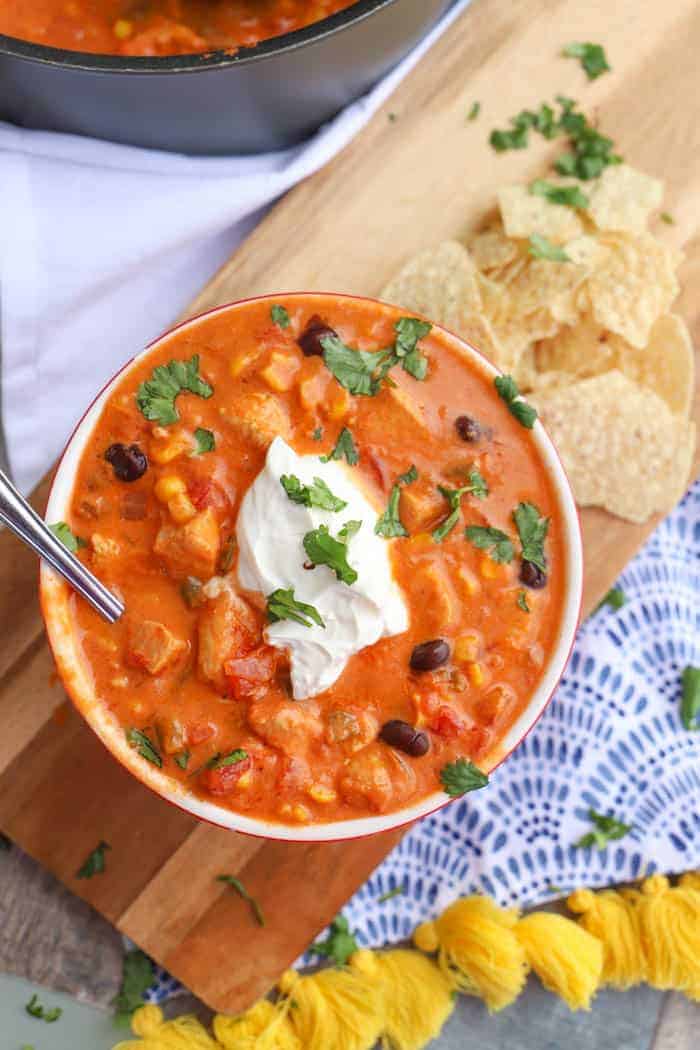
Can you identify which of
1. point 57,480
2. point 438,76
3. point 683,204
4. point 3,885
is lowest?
point 3,885

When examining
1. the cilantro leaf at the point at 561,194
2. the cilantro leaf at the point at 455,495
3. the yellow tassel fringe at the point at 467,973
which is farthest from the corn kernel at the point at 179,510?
the yellow tassel fringe at the point at 467,973

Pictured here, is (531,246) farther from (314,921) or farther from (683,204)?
→ (314,921)

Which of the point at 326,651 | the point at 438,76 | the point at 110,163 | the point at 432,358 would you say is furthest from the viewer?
the point at 438,76

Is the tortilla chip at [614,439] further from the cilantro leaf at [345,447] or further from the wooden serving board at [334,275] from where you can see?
the cilantro leaf at [345,447]

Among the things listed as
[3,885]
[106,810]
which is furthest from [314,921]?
[3,885]

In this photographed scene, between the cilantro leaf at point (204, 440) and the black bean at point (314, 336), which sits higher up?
the black bean at point (314, 336)

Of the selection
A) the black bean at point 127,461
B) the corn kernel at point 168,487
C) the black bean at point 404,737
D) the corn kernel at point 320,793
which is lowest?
the corn kernel at point 320,793
